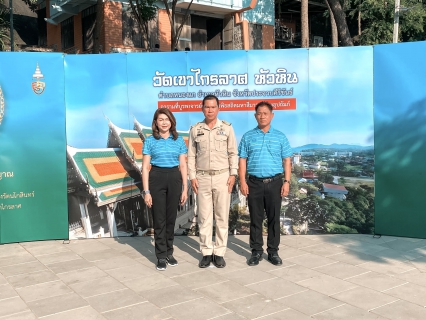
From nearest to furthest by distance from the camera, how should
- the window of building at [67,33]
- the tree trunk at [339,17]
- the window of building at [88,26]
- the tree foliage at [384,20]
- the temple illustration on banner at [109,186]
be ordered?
the temple illustration on banner at [109,186]
the tree trunk at [339,17]
the window of building at [88,26]
the tree foliage at [384,20]
the window of building at [67,33]

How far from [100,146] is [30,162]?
0.92 meters

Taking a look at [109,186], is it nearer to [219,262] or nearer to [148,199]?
[148,199]

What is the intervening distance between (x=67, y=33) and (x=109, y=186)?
16.3 m

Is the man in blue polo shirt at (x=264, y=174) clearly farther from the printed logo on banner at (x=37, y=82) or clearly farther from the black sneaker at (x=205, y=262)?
the printed logo on banner at (x=37, y=82)

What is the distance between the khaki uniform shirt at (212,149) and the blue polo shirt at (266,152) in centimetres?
19

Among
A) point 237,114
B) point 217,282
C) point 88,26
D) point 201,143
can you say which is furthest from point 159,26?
point 217,282

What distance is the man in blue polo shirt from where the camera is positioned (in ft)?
15.8

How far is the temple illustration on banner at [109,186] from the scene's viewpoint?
591cm

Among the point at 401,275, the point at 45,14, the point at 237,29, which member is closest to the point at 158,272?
the point at 401,275

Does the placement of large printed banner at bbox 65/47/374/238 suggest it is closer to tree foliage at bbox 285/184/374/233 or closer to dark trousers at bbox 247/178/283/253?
tree foliage at bbox 285/184/374/233

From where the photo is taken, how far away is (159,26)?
18.4 m

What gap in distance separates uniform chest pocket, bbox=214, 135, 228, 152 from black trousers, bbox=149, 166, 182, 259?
528 mm

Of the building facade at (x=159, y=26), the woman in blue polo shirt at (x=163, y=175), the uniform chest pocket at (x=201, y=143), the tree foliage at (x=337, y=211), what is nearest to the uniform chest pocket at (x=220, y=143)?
the uniform chest pocket at (x=201, y=143)

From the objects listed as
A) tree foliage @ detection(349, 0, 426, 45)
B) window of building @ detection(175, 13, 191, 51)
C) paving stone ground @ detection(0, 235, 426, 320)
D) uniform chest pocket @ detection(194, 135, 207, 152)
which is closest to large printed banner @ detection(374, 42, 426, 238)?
paving stone ground @ detection(0, 235, 426, 320)
